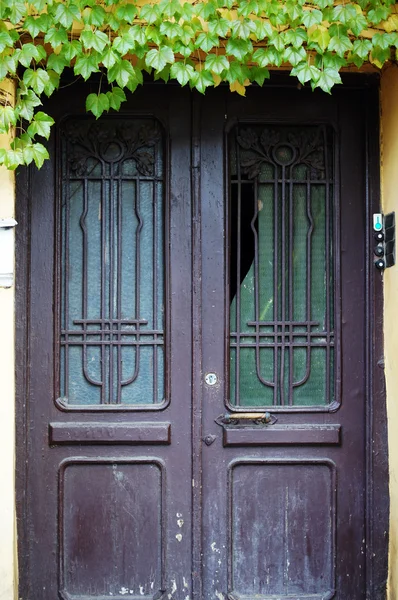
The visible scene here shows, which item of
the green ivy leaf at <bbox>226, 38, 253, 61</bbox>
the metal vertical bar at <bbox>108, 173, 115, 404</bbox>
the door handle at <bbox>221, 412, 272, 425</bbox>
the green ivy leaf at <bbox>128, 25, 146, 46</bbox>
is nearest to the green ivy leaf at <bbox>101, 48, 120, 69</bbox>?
the green ivy leaf at <bbox>128, 25, 146, 46</bbox>

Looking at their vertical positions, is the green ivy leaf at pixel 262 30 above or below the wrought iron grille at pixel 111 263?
above

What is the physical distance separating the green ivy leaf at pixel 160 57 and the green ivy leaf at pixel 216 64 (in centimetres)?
18

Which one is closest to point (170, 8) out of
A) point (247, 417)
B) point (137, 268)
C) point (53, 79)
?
point (53, 79)

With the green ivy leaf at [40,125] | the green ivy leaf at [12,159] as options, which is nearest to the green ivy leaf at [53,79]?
the green ivy leaf at [40,125]

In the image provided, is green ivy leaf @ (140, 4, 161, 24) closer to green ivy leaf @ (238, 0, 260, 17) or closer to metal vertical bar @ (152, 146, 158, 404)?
green ivy leaf @ (238, 0, 260, 17)

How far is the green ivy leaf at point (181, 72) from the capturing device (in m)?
3.41

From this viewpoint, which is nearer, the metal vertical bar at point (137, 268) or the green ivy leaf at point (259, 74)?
the green ivy leaf at point (259, 74)

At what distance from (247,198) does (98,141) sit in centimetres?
88

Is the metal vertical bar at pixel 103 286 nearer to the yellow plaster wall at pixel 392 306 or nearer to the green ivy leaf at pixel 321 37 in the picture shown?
the green ivy leaf at pixel 321 37

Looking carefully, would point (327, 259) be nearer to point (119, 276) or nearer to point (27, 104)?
point (119, 276)

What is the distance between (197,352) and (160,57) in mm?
1523

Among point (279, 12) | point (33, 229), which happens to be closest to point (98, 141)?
point (33, 229)

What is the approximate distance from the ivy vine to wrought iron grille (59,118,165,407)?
0.40 metres

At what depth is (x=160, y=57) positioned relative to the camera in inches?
133
